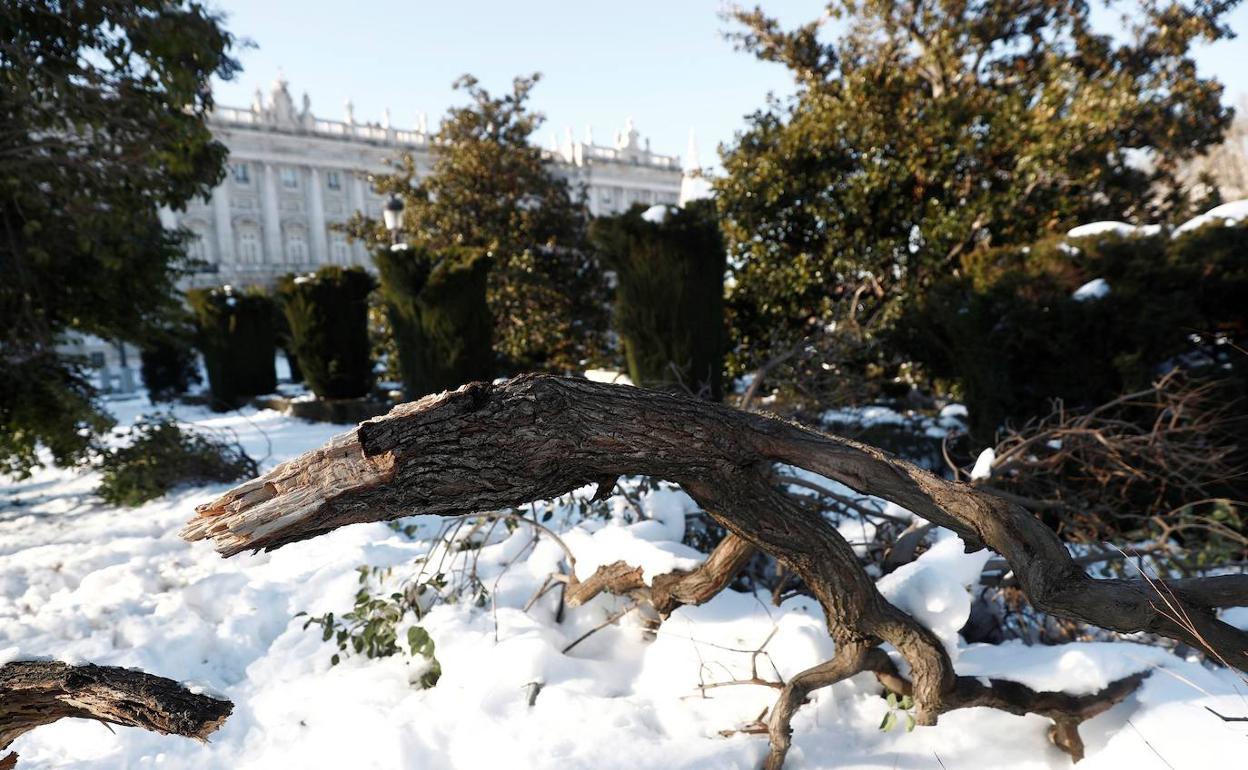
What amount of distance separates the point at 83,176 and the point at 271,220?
47.9m

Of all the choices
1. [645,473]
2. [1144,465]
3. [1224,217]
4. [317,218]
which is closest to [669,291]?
[1144,465]

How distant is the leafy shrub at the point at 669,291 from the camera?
764 cm

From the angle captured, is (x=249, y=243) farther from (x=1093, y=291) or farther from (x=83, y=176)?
(x=1093, y=291)

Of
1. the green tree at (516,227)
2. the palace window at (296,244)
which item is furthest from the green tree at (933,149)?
the palace window at (296,244)

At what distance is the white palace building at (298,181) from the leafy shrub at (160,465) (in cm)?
3771

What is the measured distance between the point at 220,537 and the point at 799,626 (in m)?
2.13

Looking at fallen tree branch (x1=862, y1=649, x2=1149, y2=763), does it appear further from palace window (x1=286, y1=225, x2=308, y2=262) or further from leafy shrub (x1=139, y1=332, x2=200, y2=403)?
palace window (x1=286, y1=225, x2=308, y2=262)

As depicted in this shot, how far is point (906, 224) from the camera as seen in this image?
908cm

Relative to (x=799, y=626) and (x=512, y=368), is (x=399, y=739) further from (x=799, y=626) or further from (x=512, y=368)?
(x=512, y=368)

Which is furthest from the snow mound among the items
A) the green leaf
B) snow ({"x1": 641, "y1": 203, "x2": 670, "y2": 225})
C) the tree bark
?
snow ({"x1": 641, "y1": 203, "x2": 670, "y2": 225})

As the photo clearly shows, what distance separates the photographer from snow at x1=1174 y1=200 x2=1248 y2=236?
5164 mm

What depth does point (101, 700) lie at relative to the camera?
4.62ft

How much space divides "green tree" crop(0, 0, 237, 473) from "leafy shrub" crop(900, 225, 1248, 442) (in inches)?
247

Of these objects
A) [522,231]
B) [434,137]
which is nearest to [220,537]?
[522,231]
